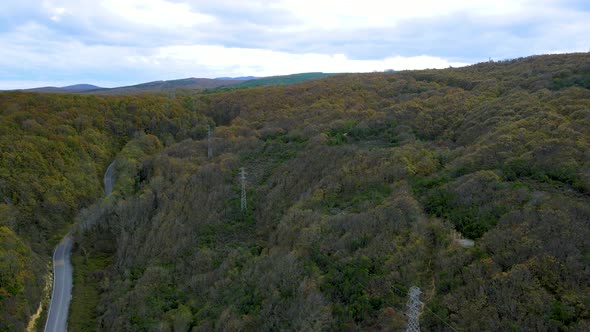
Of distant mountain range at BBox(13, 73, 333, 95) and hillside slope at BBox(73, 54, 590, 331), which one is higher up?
distant mountain range at BBox(13, 73, 333, 95)

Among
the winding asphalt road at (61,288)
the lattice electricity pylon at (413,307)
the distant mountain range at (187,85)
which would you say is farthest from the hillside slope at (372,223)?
the distant mountain range at (187,85)

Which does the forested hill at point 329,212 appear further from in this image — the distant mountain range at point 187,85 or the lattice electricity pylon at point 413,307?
the distant mountain range at point 187,85

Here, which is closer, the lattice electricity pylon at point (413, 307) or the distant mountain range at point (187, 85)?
the lattice electricity pylon at point (413, 307)

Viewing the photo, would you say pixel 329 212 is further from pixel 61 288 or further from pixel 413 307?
pixel 61 288

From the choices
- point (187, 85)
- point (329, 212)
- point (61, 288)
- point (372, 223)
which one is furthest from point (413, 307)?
point (187, 85)

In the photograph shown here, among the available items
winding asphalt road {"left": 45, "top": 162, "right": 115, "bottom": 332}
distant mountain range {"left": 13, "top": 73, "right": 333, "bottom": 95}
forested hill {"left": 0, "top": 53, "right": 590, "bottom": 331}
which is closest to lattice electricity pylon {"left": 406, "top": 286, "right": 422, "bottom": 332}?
forested hill {"left": 0, "top": 53, "right": 590, "bottom": 331}

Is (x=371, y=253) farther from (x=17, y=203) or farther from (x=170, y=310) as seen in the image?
(x=17, y=203)

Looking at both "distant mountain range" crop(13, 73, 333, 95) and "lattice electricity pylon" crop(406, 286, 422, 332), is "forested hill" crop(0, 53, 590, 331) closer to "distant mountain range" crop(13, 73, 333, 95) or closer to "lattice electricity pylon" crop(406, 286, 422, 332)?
"lattice electricity pylon" crop(406, 286, 422, 332)
